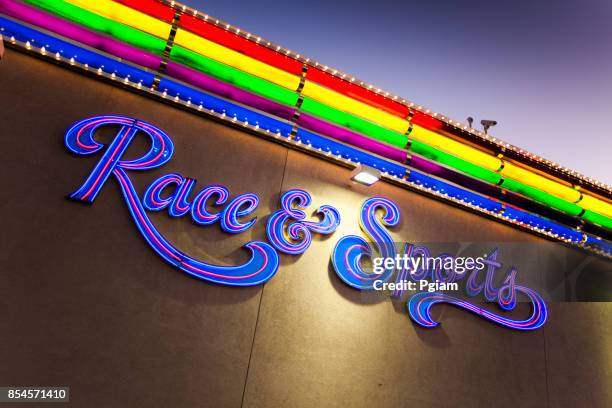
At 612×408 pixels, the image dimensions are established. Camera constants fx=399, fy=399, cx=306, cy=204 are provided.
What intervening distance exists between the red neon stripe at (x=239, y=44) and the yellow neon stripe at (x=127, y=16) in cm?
19

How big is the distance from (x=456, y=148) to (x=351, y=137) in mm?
1352

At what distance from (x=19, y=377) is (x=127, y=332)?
0.73m

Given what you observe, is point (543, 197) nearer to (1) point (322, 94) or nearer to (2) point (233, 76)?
(1) point (322, 94)

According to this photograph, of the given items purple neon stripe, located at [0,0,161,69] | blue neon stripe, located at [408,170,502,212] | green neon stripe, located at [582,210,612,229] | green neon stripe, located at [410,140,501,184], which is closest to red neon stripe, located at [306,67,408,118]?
green neon stripe, located at [410,140,501,184]

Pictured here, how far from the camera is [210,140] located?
157 inches

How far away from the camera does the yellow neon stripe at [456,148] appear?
4629mm

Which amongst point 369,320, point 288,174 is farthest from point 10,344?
point 369,320

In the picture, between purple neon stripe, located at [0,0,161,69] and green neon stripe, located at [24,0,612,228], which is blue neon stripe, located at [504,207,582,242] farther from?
purple neon stripe, located at [0,0,161,69]

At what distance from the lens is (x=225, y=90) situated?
3943 mm

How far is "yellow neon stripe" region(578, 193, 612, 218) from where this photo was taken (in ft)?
18.0

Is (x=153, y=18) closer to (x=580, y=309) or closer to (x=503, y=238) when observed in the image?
(x=503, y=238)

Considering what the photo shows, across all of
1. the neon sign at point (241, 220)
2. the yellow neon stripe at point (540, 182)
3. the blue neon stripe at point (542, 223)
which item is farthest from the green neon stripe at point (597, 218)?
the neon sign at point (241, 220)

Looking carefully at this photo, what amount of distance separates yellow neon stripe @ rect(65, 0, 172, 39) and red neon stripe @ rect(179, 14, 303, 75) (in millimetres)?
194

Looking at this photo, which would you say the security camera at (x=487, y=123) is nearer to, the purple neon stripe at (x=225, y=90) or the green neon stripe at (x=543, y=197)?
the green neon stripe at (x=543, y=197)
